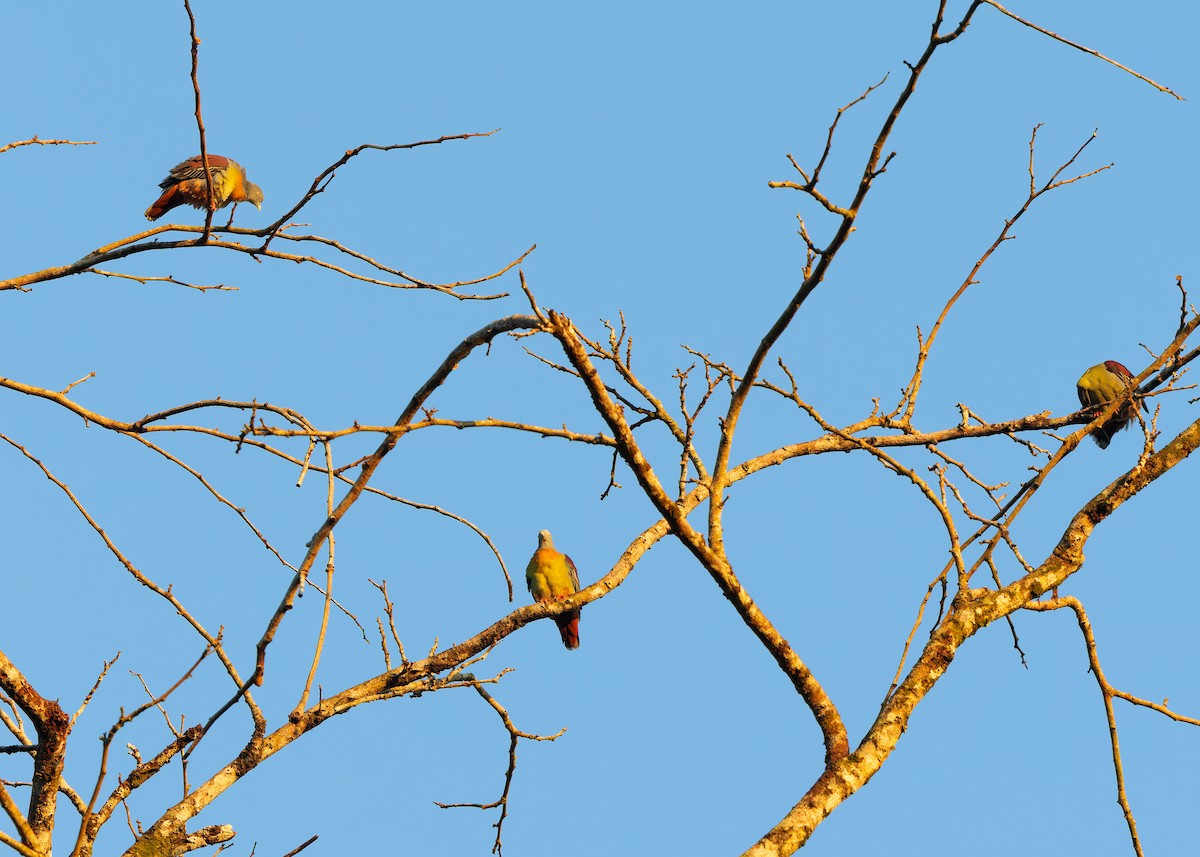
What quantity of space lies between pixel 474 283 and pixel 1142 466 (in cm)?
214

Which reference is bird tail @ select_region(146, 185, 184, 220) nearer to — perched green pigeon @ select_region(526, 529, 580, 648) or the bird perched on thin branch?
the bird perched on thin branch

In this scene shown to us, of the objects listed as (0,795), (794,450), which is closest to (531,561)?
(794,450)

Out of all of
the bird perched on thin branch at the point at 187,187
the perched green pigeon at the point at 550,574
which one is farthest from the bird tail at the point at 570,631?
the bird perched on thin branch at the point at 187,187

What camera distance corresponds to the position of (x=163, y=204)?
7.39 m

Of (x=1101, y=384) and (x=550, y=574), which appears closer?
(x=550, y=574)

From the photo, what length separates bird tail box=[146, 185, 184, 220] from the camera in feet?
24.1

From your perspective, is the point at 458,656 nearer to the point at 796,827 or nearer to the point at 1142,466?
the point at 796,827

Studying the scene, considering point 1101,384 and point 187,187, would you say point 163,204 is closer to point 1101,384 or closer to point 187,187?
point 187,187

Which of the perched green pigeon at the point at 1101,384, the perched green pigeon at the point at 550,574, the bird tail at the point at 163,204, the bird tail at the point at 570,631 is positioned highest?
the bird tail at the point at 163,204

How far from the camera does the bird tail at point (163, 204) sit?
734 cm

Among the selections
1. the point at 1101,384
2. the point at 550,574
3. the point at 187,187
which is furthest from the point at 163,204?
the point at 1101,384

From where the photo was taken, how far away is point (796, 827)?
3.18 metres

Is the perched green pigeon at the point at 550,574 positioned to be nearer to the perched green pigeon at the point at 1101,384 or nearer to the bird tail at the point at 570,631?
the bird tail at the point at 570,631

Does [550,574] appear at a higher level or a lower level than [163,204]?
lower
